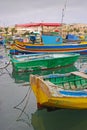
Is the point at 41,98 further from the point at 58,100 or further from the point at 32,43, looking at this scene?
the point at 32,43

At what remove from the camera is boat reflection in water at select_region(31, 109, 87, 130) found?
9.55 meters

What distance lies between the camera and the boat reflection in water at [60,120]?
376 inches

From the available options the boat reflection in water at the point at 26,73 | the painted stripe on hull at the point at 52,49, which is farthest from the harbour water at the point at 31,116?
the painted stripe on hull at the point at 52,49

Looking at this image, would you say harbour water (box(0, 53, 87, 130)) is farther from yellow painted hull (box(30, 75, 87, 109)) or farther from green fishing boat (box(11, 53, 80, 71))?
green fishing boat (box(11, 53, 80, 71))

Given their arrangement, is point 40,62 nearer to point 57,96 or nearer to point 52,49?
point 52,49

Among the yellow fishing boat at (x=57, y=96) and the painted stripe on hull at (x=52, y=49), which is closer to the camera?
the yellow fishing boat at (x=57, y=96)

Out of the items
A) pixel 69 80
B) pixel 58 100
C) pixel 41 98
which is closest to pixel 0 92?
pixel 69 80

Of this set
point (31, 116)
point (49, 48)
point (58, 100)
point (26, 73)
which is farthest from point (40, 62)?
point (58, 100)

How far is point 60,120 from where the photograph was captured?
10.0 metres

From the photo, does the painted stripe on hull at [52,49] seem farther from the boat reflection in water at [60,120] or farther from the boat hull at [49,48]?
the boat reflection in water at [60,120]

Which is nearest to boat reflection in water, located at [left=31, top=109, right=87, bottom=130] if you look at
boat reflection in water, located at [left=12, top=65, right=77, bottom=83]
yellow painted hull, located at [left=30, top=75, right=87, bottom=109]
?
yellow painted hull, located at [left=30, top=75, right=87, bottom=109]

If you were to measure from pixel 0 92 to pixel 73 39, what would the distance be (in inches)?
827

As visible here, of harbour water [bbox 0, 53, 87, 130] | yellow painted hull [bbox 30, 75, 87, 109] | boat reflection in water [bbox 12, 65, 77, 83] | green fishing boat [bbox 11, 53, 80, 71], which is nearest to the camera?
yellow painted hull [bbox 30, 75, 87, 109]

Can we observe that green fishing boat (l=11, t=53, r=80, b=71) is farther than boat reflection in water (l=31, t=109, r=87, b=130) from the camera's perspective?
Yes
